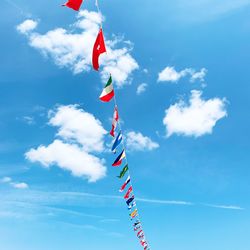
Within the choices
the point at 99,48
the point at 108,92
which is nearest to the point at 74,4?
the point at 99,48

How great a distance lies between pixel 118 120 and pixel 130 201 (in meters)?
14.1

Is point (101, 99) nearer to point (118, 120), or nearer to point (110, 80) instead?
point (110, 80)

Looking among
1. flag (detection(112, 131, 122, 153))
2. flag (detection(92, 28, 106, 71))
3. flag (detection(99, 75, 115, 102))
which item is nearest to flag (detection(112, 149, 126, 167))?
flag (detection(112, 131, 122, 153))

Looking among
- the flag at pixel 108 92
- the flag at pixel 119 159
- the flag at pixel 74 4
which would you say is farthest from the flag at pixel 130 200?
the flag at pixel 74 4

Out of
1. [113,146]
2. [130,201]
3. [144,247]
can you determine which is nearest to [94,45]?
[113,146]

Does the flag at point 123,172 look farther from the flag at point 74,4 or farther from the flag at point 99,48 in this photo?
the flag at point 74,4

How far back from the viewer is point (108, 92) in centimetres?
1645

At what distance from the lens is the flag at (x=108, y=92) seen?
16027 mm

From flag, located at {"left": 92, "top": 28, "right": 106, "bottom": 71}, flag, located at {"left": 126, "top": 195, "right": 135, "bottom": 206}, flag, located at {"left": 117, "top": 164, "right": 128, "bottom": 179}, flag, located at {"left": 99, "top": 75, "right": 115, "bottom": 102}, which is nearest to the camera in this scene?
flag, located at {"left": 92, "top": 28, "right": 106, "bottom": 71}

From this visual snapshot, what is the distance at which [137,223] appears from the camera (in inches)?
1495

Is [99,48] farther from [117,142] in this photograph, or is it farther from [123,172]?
[123,172]

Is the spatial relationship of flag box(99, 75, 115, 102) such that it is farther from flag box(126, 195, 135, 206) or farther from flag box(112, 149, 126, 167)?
flag box(126, 195, 135, 206)

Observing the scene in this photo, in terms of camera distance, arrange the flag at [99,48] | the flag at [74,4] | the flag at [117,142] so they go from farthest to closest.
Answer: the flag at [117,142] → the flag at [99,48] → the flag at [74,4]

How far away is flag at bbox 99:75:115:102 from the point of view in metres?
16.0
